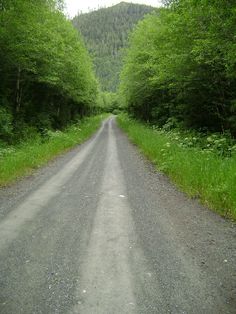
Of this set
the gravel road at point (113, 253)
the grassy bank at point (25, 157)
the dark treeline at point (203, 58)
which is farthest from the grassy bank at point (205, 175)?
the grassy bank at point (25, 157)

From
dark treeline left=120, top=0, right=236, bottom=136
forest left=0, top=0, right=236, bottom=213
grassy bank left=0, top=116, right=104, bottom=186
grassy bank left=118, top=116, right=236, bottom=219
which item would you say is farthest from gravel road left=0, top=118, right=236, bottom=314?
dark treeline left=120, top=0, right=236, bottom=136

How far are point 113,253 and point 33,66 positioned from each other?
17378 millimetres

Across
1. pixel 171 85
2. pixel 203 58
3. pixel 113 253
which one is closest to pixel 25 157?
pixel 203 58

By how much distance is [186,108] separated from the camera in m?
20.7

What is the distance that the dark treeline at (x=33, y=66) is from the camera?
16391mm

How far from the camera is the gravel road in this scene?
3949mm

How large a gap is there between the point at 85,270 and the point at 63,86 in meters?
23.7

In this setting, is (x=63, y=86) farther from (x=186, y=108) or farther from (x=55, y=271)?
(x=55, y=271)

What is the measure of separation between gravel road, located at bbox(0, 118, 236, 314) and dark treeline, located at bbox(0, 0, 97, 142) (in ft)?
32.4

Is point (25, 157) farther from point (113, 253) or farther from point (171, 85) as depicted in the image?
point (171, 85)

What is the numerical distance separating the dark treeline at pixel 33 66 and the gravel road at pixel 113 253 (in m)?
9.88

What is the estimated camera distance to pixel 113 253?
17.3 feet

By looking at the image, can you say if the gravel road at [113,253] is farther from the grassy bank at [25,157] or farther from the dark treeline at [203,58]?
the dark treeline at [203,58]

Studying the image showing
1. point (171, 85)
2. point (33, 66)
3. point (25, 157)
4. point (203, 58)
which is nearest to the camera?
point (25, 157)
